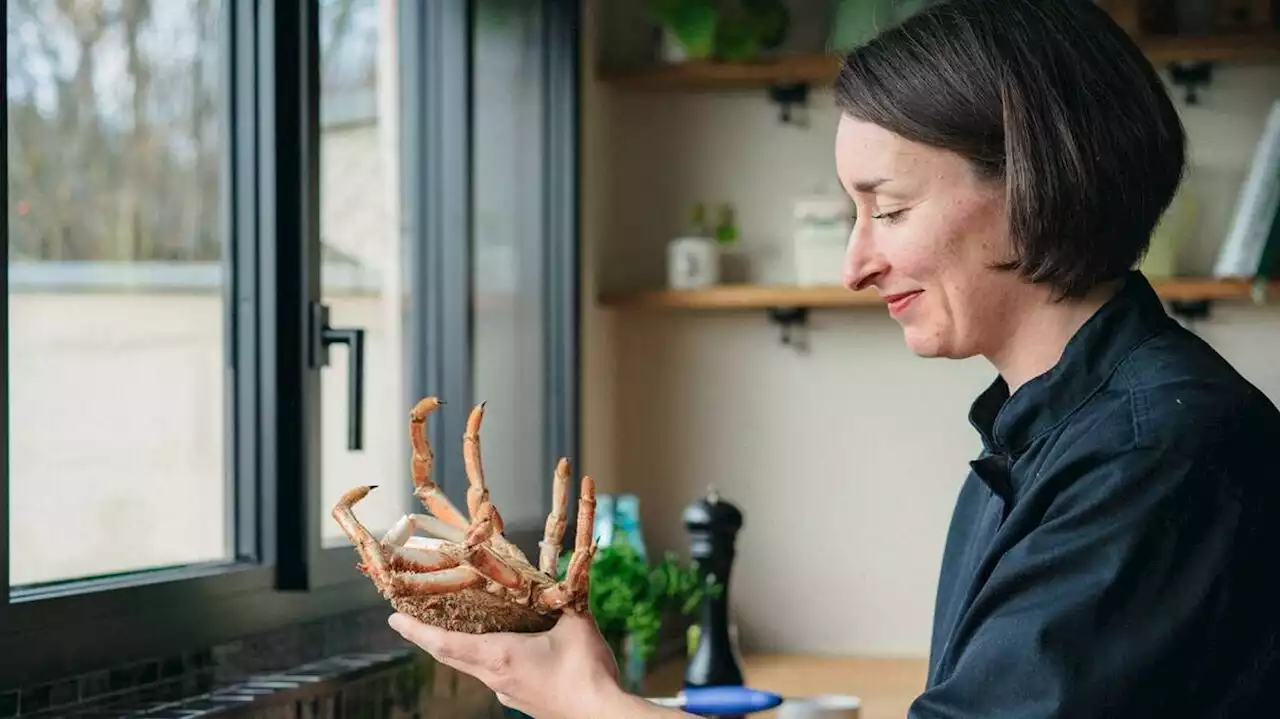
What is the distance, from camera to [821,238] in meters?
3.01

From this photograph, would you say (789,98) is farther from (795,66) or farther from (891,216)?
(891,216)

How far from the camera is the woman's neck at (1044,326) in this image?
1.35 metres

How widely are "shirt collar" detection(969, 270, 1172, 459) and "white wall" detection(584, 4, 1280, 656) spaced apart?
176cm

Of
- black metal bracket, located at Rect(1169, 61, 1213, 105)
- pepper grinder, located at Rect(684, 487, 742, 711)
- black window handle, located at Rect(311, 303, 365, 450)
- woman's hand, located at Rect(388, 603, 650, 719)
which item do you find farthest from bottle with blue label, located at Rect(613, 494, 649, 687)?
woman's hand, located at Rect(388, 603, 650, 719)

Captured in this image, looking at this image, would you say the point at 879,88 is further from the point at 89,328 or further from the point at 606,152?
the point at 606,152

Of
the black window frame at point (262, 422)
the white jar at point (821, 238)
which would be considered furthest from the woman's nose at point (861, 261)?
the white jar at point (821, 238)

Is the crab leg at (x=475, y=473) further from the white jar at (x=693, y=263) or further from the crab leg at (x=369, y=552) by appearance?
the white jar at (x=693, y=263)

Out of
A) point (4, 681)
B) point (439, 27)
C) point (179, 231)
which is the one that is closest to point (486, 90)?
point (439, 27)

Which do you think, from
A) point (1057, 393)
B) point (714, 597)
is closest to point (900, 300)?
point (1057, 393)

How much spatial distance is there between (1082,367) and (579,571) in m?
0.40

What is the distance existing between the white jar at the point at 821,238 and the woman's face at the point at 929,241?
1.61 meters

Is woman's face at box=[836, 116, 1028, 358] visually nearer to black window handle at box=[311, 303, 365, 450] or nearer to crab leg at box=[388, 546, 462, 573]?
crab leg at box=[388, 546, 462, 573]

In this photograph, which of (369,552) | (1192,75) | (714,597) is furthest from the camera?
(1192,75)

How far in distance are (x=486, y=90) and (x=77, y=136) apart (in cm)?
115
